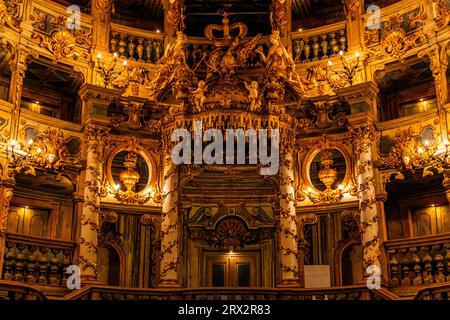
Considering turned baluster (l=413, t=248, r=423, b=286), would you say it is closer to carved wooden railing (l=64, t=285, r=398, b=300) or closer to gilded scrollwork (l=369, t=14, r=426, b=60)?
carved wooden railing (l=64, t=285, r=398, b=300)

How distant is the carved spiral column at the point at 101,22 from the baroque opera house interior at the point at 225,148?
68mm

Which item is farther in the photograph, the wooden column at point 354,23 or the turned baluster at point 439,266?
the wooden column at point 354,23

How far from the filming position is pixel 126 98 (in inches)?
763

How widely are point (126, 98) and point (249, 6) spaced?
5295 millimetres

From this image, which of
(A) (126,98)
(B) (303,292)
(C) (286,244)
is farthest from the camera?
(A) (126,98)

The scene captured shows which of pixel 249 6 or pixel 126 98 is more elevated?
pixel 249 6

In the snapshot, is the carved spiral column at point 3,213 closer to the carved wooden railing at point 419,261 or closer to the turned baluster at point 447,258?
the carved wooden railing at point 419,261

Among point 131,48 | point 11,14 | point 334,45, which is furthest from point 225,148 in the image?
point 11,14

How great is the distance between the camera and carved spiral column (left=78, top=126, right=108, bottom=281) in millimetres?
17484

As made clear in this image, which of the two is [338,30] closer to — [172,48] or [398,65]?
[398,65]

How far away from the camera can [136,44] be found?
2070 cm

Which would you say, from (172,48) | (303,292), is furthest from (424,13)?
(303,292)

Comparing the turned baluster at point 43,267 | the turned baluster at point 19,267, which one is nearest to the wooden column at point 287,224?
the turned baluster at point 43,267

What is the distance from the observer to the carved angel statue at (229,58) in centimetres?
1891
